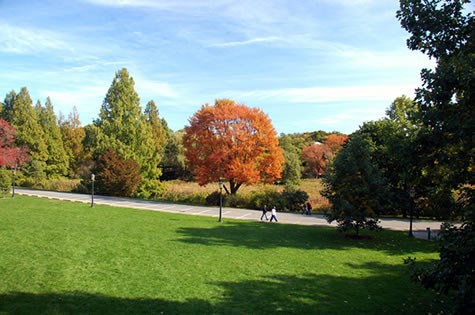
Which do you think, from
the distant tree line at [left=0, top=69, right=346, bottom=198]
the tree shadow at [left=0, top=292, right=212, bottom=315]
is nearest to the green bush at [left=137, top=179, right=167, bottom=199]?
the distant tree line at [left=0, top=69, right=346, bottom=198]

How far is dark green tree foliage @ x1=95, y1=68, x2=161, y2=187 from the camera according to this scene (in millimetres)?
38969

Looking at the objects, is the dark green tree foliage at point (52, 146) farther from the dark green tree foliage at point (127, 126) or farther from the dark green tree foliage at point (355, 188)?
the dark green tree foliage at point (355, 188)

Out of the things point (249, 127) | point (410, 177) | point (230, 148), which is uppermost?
point (249, 127)

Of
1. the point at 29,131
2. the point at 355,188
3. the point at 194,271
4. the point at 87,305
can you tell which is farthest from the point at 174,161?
the point at 87,305

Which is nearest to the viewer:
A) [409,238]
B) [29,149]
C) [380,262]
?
[380,262]

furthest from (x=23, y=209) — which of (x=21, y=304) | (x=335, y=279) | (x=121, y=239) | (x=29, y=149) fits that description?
(x=29, y=149)

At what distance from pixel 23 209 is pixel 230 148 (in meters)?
16.4

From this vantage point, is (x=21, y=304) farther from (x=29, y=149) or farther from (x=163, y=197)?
(x=29, y=149)

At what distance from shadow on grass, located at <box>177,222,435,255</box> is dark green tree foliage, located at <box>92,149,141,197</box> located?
2003cm

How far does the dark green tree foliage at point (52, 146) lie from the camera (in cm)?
5134

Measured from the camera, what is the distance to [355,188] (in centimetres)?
1752

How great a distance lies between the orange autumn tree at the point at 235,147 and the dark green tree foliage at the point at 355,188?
39.2ft

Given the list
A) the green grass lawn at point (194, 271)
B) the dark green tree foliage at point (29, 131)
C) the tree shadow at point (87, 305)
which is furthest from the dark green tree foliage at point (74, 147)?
the tree shadow at point (87, 305)

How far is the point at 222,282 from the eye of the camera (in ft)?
31.6
